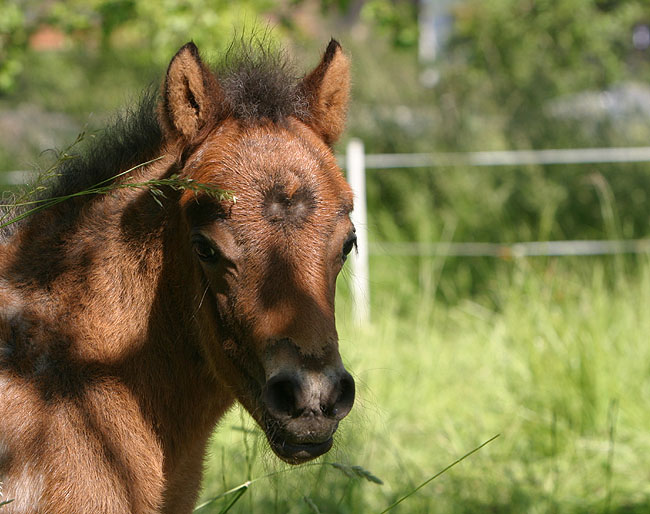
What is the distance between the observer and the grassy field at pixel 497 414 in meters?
4.12

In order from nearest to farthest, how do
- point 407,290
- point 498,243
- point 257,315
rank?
point 257,315, point 407,290, point 498,243

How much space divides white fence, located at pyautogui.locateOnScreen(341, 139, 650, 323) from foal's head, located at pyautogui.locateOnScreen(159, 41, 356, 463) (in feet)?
13.0

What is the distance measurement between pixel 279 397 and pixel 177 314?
0.66 meters

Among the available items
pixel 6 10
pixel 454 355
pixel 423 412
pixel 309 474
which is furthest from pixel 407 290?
pixel 6 10

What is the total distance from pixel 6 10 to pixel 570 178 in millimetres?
6059

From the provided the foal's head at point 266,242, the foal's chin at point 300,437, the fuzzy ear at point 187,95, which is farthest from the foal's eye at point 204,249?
the foal's chin at point 300,437

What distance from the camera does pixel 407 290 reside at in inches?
299

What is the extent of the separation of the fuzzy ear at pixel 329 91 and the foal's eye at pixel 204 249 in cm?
71

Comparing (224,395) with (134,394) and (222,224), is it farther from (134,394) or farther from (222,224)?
(222,224)

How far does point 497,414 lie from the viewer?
209 inches

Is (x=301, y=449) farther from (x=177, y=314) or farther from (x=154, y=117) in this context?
(x=154, y=117)

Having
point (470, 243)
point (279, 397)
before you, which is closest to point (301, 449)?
point (279, 397)

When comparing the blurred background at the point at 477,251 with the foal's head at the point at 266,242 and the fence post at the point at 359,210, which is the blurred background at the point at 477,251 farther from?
the foal's head at the point at 266,242

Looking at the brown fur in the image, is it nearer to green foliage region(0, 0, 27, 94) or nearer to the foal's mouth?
the foal's mouth
